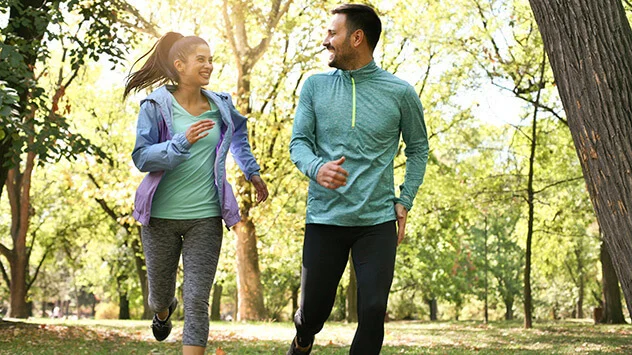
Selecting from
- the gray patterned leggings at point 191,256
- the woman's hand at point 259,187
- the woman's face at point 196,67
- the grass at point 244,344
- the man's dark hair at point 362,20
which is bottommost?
the grass at point 244,344

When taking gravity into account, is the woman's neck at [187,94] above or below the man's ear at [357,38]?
below

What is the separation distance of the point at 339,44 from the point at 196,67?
3.41 ft

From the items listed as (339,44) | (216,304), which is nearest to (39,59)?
(339,44)

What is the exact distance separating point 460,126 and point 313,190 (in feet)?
78.2

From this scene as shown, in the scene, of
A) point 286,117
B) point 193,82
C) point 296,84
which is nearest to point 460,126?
point 296,84

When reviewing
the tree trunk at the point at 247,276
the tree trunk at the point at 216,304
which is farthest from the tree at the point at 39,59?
the tree trunk at the point at 216,304

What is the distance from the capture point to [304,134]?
4.65 meters

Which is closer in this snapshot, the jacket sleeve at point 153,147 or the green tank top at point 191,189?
the jacket sleeve at point 153,147

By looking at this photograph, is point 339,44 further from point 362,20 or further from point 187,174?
point 187,174

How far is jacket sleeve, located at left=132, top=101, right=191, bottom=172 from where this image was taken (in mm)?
4730

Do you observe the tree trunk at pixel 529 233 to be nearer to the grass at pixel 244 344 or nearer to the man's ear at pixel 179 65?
the grass at pixel 244 344

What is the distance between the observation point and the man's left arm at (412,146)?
470 centimetres

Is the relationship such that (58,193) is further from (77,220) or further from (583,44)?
(583,44)

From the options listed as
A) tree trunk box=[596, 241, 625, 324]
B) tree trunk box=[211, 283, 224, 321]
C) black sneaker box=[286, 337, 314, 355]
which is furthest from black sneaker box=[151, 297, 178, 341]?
tree trunk box=[211, 283, 224, 321]
